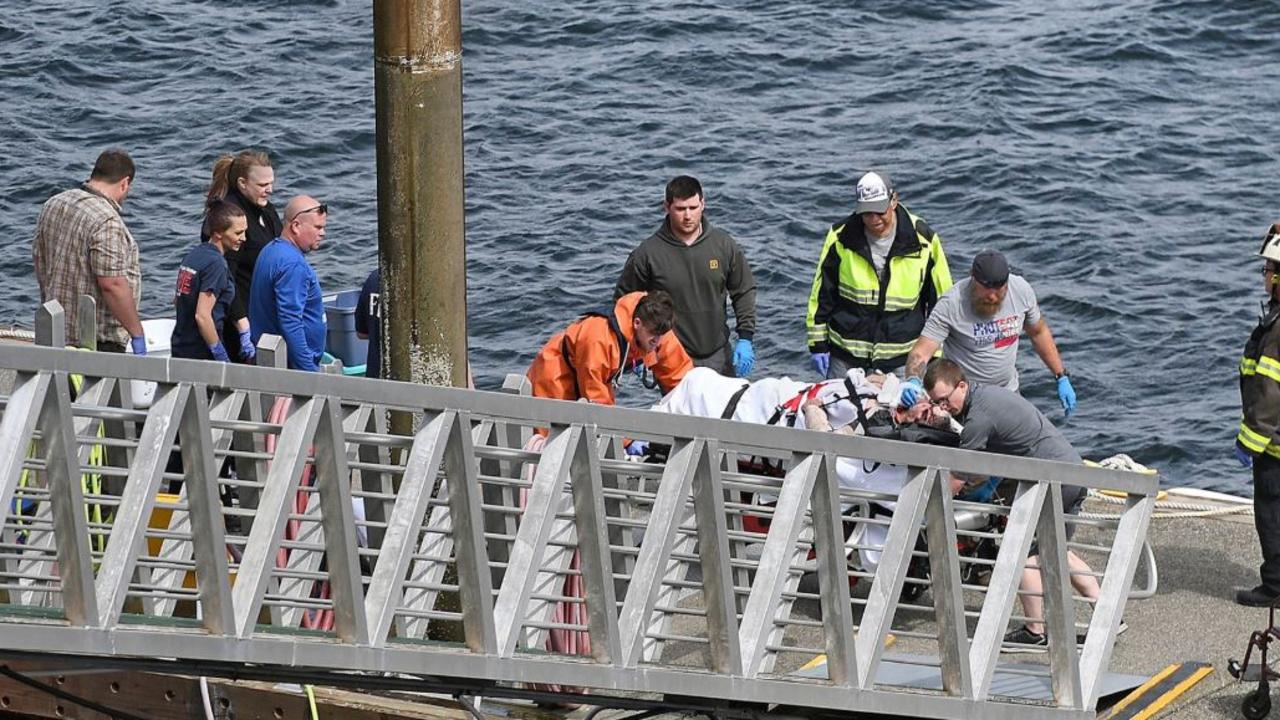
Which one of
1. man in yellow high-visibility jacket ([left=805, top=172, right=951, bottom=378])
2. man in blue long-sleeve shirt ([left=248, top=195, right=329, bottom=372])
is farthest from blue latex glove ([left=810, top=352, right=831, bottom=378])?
man in blue long-sleeve shirt ([left=248, top=195, right=329, bottom=372])

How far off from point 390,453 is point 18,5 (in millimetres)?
21236

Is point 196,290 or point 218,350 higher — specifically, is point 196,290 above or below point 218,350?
above

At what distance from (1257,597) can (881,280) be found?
7.83 feet

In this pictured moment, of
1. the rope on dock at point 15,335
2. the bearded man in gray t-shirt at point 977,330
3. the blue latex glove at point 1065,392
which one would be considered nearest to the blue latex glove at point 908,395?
the bearded man in gray t-shirt at point 977,330

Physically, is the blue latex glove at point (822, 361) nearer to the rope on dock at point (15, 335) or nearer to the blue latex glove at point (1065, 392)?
the blue latex glove at point (1065, 392)

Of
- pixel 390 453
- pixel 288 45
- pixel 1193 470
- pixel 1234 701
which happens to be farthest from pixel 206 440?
pixel 288 45

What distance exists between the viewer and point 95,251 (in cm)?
965

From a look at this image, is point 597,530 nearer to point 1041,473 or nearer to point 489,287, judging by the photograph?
point 1041,473

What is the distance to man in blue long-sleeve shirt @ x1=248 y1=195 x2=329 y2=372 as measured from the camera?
9828 millimetres

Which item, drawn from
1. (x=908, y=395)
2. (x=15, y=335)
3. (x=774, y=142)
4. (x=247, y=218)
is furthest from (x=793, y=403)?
(x=774, y=142)

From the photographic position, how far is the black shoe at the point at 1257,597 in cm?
919

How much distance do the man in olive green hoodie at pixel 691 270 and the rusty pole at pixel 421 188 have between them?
316 cm

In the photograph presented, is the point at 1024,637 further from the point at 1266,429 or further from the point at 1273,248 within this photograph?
the point at 1273,248

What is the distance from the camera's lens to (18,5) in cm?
2708
